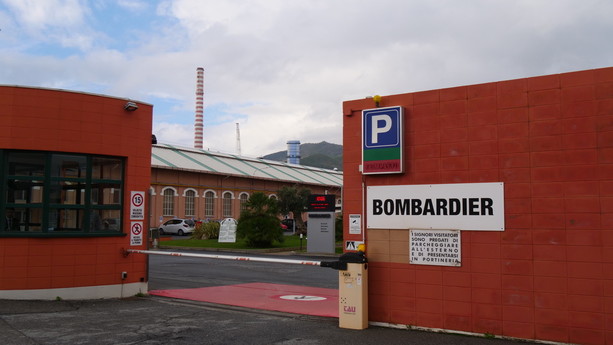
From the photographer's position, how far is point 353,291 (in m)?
8.77

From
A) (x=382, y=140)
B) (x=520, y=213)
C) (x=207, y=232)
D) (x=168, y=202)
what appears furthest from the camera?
(x=168, y=202)

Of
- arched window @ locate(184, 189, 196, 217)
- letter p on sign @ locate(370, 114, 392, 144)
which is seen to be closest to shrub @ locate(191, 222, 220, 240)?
arched window @ locate(184, 189, 196, 217)

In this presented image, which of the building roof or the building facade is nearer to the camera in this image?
the building facade

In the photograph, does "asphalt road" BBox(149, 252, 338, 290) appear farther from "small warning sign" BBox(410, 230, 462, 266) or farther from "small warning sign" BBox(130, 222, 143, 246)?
"small warning sign" BBox(410, 230, 462, 266)

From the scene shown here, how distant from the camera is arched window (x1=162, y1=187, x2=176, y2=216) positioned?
47.9 m

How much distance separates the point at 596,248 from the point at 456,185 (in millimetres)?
2134

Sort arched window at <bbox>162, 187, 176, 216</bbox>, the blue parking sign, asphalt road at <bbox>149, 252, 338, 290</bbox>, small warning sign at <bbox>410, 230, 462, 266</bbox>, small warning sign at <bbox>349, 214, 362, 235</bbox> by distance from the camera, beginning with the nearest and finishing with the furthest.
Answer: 1. small warning sign at <bbox>410, 230, 462, 266</bbox>
2. the blue parking sign
3. small warning sign at <bbox>349, 214, 362, 235</bbox>
4. asphalt road at <bbox>149, 252, 338, 290</bbox>
5. arched window at <bbox>162, 187, 176, 216</bbox>

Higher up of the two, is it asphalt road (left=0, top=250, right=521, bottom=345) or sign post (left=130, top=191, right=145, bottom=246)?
sign post (left=130, top=191, right=145, bottom=246)

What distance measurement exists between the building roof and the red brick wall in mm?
38732

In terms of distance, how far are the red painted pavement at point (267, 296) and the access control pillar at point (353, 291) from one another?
1.06 meters

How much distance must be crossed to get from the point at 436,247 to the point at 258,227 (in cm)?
2159

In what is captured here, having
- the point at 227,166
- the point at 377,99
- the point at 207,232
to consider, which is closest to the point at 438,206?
the point at 377,99

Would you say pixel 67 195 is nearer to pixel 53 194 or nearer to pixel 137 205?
pixel 53 194

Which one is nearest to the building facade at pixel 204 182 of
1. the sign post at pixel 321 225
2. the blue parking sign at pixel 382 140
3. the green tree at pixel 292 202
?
the green tree at pixel 292 202
